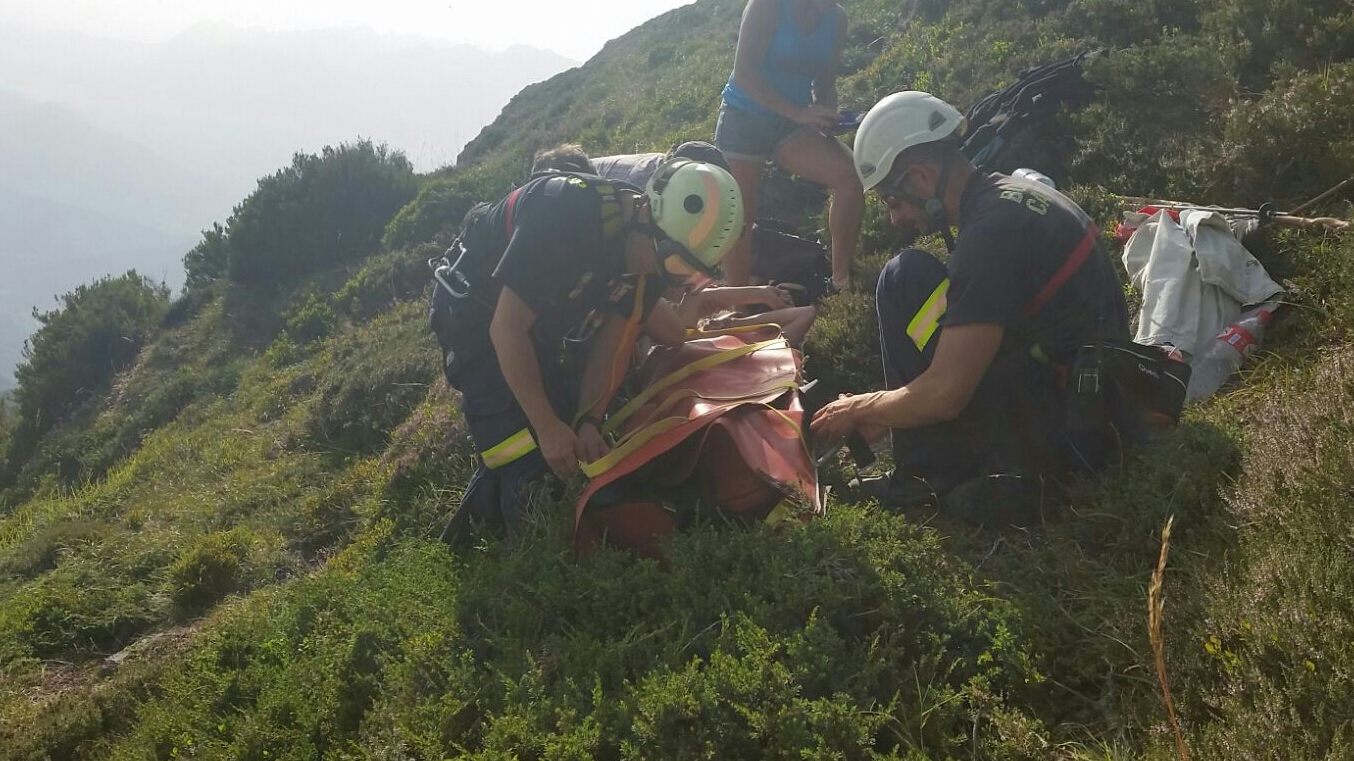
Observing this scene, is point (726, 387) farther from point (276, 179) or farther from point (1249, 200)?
point (276, 179)

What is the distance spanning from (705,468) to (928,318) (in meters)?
1.09

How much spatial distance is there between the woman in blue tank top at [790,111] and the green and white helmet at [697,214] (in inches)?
70.1

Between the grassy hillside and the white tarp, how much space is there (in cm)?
22

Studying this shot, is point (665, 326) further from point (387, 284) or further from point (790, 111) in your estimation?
point (387, 284)

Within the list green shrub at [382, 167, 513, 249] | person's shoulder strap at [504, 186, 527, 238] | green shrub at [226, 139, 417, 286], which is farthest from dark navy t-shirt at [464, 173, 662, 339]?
green shrub at [226, 139, 417, 286]

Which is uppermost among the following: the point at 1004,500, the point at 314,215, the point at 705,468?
the point at 314,215

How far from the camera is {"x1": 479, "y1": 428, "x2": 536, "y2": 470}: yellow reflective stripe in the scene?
386 cm

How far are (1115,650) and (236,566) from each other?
18.4ft

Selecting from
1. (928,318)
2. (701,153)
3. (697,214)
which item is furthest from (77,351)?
(928,318)

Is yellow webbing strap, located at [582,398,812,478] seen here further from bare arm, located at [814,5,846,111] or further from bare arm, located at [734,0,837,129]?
bare arm, located at [814,5,846,111]

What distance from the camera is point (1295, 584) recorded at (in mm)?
2080

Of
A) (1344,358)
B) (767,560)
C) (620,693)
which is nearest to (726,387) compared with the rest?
(767,560)

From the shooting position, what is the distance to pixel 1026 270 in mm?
2971

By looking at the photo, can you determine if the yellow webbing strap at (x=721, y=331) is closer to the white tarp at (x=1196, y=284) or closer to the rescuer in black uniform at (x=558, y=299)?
the rescuer in black uniform at (x=558, y=299)
